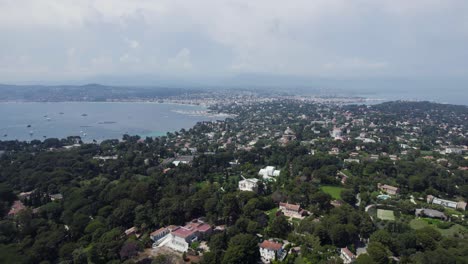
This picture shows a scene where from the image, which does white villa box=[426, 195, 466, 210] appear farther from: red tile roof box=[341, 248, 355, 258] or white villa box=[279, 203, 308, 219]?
red tile roof box=[341, 248, 355, 258]

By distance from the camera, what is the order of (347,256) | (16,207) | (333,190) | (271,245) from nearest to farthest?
(347,256) < (271,245) < (16,207) < (333,190)

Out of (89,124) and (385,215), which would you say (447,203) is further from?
(89,124)

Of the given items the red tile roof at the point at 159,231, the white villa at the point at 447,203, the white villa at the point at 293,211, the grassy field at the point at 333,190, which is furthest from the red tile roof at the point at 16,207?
the white villa at the point at 447,203

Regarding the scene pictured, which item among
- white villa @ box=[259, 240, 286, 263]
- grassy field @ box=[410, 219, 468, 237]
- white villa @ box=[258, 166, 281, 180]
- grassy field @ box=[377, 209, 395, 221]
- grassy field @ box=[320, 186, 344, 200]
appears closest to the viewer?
white villa @ box=[259, 240, 286, 263]

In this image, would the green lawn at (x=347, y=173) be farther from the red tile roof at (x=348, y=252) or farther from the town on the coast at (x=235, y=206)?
the red tile roof at (x=348, y=252)

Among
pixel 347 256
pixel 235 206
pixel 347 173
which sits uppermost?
pixel 235 206


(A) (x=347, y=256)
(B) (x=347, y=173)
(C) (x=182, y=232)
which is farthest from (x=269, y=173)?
(A) (x=347, y=256)

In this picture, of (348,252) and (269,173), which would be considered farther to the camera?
(269,173)

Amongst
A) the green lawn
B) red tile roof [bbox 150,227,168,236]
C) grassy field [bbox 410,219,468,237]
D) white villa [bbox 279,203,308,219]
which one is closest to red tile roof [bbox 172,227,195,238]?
red tile roof [bbox 150,227,168,236]
